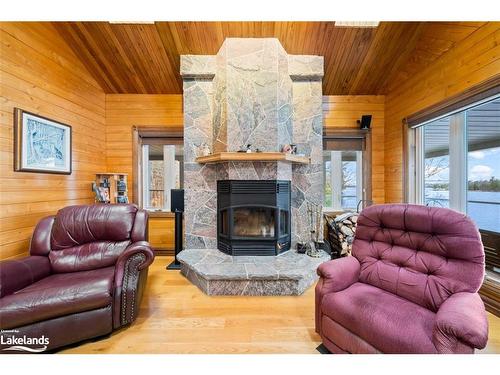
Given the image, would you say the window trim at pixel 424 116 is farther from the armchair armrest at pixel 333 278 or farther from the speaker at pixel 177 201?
the speaker at pixel 177 201

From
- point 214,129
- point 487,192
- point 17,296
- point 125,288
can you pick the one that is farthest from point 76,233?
Answer: point 487,192

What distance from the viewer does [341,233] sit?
128 inches

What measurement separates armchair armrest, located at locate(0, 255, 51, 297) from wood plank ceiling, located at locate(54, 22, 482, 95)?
2.66 metres

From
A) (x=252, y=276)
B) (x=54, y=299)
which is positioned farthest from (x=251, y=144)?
(x=54, y=299)

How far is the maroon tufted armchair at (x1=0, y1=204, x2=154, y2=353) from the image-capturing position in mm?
1560

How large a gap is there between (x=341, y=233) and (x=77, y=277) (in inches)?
122

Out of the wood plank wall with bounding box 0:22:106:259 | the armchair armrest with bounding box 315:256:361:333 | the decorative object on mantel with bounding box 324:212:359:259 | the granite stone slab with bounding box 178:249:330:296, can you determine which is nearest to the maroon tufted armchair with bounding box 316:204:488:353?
the armchair armrest with bounding box 315:256:361:333

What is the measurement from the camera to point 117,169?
3709mm

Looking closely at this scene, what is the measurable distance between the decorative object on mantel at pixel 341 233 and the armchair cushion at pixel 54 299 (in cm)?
282

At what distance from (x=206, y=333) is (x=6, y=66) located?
3094 millimetres

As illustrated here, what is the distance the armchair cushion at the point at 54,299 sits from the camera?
1508 mm

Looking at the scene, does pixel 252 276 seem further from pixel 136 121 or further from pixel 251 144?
pixel 136 121

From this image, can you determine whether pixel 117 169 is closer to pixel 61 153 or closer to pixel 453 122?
pixel 61 153
